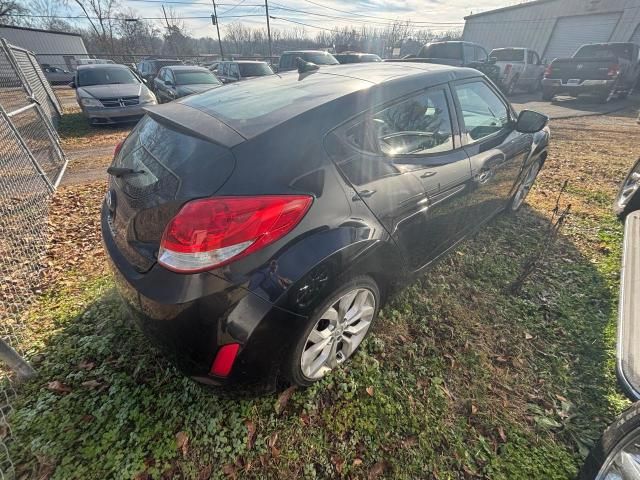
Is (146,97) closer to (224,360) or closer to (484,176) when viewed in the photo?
(484,176)

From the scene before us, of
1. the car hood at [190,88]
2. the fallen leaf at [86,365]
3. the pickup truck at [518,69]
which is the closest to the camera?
the fallen leaf at [86,365]

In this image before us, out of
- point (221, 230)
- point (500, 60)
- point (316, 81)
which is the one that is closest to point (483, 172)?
point (316, 81)

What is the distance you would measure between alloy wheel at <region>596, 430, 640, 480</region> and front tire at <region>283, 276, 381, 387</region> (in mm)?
1264

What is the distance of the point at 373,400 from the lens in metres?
1.86

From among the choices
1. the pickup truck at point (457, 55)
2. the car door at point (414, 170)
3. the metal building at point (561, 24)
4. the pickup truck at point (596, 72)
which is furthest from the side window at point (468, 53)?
the metal building at point (561, 24)

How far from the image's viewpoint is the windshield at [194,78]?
9789 millimetres

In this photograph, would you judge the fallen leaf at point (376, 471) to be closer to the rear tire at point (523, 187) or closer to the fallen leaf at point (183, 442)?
the fallen leaf at point (183, 442)

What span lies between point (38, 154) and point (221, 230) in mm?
5710

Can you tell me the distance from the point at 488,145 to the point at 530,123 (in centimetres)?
64

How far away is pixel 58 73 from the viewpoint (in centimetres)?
2494

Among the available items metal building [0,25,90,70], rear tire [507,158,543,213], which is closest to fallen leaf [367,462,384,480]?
rear tire [507,158,543,213]

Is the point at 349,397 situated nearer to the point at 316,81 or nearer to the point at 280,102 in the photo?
the point at 280,102

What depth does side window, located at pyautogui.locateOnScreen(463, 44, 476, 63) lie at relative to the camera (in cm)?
1198

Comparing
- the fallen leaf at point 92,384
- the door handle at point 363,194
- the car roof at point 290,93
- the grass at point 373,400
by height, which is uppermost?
the car roof at point 290,93
